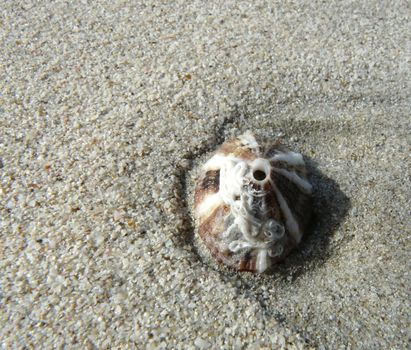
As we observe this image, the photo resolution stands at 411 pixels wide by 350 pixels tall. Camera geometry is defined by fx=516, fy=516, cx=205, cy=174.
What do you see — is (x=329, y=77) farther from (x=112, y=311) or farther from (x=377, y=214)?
(x=112, y=311)

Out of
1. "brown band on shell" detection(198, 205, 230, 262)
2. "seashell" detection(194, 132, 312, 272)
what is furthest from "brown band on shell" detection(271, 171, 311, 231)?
"brown band on shell" detection(198, 205, 230, 262)

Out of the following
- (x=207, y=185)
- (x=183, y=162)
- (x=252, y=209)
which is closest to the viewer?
(x=252, y=209)

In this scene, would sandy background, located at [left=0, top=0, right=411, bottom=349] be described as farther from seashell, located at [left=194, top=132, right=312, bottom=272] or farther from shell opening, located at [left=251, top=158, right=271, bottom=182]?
→ shell opening, located at [left=251, top=158, right=271, bottom=182]

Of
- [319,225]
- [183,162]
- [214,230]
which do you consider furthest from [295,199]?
[183,162]

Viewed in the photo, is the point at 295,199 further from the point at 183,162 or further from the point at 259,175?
the point at 183,162

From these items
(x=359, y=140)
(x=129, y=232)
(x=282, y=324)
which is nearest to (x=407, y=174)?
(x=359, y=140)

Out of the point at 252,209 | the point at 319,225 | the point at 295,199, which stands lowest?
the point at 319,225
